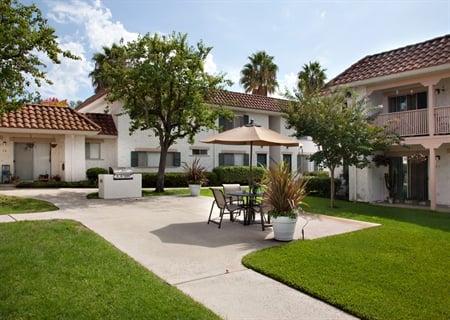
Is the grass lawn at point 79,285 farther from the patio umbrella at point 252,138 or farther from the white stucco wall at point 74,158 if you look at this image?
the white stucco wall at point 74,158

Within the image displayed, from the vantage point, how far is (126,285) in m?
5.01

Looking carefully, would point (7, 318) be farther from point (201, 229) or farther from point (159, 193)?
point (159, 193)

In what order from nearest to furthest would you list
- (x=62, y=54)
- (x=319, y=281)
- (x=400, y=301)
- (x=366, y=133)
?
(x=400, y=301) → (x=319, y=281) → (x=62, y=54) → (x=366, y=133)

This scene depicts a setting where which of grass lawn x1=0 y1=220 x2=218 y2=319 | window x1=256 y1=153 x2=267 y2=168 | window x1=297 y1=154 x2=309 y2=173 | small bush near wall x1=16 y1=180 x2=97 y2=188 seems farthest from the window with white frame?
grass lawn x1=0 y1=220 x2=218 y2=319

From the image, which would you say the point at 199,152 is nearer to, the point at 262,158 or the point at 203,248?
the point at 262,158

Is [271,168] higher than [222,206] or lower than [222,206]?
higher

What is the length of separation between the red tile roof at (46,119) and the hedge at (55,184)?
2.89m

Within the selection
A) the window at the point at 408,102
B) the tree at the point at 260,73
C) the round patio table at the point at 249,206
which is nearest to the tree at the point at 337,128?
the window at the point at 408,102

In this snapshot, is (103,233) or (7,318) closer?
(7,318)

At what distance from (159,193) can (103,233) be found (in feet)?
31.5

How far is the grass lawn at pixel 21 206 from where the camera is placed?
1147 cm

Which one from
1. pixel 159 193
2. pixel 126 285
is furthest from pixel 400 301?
pixel 159 193

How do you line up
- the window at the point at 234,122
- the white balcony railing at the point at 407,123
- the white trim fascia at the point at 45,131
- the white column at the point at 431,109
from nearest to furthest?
the white column at the point at 431,109, the white balcony railing at the point at 407,123, the white trim fascia at the point at 45,131, the window at the point at 234,122

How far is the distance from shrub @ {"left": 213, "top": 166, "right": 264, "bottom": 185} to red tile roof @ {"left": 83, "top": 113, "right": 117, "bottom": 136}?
7.01 meters
